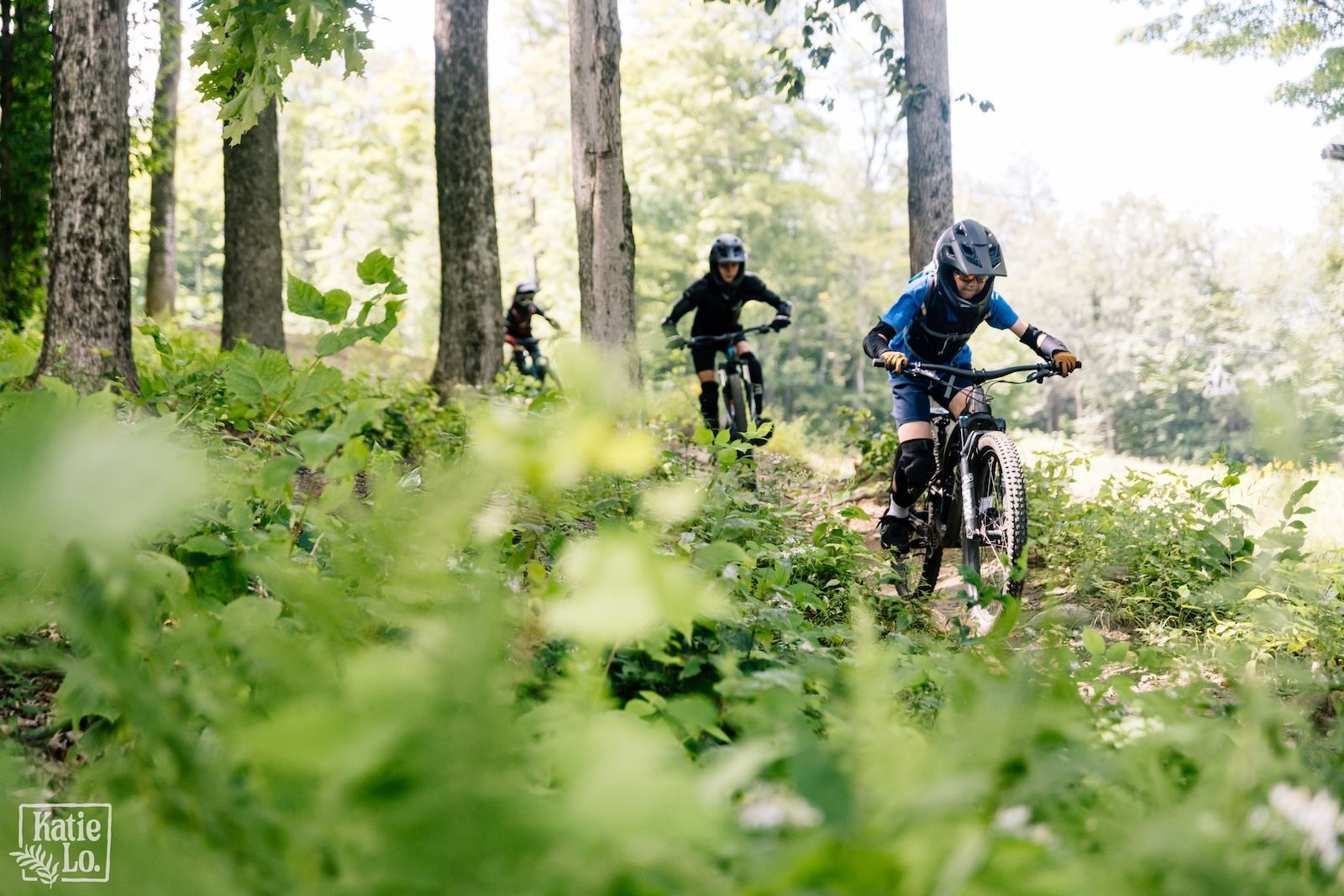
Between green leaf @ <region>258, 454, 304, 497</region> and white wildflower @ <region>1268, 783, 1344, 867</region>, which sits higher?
green leaf @ <region>258, 454, 304, 497</region>

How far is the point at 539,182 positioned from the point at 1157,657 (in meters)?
39.0

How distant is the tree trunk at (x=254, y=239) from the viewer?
35.7 ft

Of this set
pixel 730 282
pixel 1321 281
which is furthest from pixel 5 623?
pixel 1321 281

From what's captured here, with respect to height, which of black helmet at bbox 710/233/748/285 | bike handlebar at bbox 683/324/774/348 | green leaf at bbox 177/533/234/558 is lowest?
green leaf at bbox 177/533/234/558

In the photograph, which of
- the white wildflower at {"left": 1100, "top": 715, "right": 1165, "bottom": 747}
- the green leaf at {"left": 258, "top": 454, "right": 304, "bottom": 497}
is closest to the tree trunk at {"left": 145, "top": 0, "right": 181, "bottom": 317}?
the green leaf at {"left": 258, "top": 454, "right": 304, "bottom": 497}

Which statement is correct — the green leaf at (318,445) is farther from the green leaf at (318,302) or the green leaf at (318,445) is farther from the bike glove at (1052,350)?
the bike glove at (1052,350)

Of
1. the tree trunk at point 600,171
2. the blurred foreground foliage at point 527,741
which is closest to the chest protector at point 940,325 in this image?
the tree trunk at point 600,171

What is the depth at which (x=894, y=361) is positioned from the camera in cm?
543

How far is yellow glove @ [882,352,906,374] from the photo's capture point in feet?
17.7

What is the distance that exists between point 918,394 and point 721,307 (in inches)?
192

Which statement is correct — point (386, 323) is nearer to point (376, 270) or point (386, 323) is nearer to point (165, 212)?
point (376, 270)

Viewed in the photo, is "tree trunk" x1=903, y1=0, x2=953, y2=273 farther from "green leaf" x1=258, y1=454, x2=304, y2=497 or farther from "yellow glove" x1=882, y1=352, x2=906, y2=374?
"green leaf" x1=258, y1=454, x2=304, y2=497

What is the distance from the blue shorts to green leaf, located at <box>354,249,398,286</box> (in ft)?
13.8

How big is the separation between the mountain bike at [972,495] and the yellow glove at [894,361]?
0.06 m
